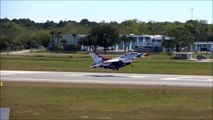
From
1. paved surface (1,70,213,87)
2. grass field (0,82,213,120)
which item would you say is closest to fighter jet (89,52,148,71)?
grass field (0,82,213,120)

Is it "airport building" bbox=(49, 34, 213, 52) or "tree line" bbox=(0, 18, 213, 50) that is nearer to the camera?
"tree line" bbox=(0, 18, 213, 50)

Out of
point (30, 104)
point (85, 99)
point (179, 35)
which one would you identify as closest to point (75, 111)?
point (30, 104)

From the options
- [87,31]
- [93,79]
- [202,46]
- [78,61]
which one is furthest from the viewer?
→ [93,79]

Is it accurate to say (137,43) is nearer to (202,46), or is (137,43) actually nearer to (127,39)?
(127,39)

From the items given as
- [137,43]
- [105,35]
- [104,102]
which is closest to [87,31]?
[105,35]

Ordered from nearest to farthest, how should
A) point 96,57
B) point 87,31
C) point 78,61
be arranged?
point 87,31
point 96,57
point 78,61

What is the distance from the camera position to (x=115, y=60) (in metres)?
10.5

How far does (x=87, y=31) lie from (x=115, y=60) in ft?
3.33

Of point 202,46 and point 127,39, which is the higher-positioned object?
point 127,39

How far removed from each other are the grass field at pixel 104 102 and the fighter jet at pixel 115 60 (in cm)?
252

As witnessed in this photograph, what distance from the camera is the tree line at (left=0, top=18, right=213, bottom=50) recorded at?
9580 mm

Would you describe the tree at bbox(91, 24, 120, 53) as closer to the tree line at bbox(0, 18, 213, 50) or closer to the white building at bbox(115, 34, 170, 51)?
the tree line at bbox(0, 18, 213, 50)

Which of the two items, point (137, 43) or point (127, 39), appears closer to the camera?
point (127, 39)

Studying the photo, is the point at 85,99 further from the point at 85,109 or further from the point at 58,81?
the point at 58,81
